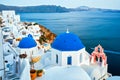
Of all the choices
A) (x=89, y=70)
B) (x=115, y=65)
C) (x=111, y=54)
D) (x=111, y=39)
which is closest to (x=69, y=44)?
(x=89, y=70)

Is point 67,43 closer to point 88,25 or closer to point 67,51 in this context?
point 67,51

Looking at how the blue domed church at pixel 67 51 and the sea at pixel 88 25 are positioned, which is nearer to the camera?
the blue domed church at pixel 67 51

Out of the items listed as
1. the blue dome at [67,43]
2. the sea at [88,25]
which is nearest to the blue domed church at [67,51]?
the blue dome at [67,43]

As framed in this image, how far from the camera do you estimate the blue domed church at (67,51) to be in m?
11.0

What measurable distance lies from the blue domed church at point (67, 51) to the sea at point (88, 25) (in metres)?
13.8

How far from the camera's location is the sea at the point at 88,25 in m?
28.1

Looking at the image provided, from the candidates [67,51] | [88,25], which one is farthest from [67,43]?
[88,25]

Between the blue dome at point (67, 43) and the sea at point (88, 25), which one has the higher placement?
the blue dome at point (67, 43)

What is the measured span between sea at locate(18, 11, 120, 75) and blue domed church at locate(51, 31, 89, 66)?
1380 cm

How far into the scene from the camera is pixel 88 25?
3547 cm

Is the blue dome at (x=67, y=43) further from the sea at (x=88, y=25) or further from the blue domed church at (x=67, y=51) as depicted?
the sea at (x=88, y=25)

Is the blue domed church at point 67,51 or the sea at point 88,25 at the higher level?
the blue domed church at point 67,51

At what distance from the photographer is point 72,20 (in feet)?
117

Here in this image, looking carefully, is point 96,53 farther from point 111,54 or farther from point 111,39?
point 111,39
